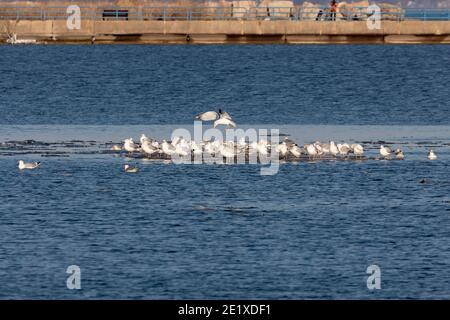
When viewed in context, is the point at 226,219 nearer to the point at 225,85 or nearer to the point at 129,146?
the point at 129,146

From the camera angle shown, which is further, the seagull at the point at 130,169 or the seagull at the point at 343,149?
the seagull at the point at 343,149

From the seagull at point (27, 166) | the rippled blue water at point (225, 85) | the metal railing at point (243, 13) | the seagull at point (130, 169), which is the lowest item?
the rippled blue water at point (225, 85)

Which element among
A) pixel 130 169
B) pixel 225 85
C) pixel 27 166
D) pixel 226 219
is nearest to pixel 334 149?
pixel 130 169

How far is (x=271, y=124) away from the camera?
5012 centimetres

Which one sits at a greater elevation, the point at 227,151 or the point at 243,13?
the point at 227,151

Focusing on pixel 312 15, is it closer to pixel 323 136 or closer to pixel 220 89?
pixel 220 89

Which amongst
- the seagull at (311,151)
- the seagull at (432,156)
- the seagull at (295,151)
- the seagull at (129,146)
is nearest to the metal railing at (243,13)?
the seagull at (129,146)

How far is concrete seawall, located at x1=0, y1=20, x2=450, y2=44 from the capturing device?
99.2 meters

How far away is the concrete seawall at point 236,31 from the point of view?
99188 millimetres

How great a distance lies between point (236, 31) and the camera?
99.0 metres

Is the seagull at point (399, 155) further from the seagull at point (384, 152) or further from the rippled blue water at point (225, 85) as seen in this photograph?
the rippled blue water at point (225, 85)

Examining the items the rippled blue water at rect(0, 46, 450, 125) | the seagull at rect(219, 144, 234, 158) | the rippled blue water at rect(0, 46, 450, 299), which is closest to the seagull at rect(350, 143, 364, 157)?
the rippled blue water at rect(0, 46, 450, 299)

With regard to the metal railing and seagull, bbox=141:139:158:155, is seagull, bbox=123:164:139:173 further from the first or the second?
the metal railing
